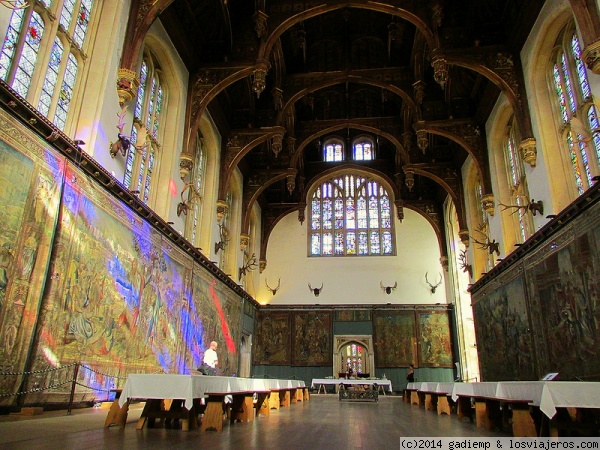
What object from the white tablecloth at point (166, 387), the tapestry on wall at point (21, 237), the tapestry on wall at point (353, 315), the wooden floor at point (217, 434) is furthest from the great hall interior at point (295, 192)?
the white tablecloth at point (166, 387)

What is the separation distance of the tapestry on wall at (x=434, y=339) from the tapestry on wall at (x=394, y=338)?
1.29 ft

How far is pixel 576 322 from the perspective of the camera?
9898 millimetres

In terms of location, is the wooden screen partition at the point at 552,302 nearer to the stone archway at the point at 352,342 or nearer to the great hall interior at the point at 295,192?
the great hall interior at the point at 295,192

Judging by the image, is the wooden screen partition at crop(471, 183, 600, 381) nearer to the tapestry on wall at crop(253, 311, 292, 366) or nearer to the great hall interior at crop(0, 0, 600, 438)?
the great hall interior at crop(0, 0, 600, 438)

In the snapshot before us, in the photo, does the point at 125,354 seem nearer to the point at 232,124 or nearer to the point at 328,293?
the point at 232,124

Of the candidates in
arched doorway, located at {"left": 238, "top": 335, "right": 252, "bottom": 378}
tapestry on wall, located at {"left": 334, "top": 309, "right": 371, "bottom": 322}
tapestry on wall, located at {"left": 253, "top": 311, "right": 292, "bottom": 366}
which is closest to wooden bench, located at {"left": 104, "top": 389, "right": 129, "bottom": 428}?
arched doorway, located at {"left": 238, "top": 335, "right": 252, "bottom": 378}

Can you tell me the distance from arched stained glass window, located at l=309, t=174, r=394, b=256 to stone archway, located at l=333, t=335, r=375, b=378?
171 inches

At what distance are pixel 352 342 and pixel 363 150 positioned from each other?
33.0ft

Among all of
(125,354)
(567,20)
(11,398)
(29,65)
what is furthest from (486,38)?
(11,398)

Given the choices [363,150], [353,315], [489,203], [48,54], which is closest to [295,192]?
[363,150]

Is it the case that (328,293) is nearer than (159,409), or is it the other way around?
(159,409)

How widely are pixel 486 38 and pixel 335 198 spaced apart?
1282 centimetres

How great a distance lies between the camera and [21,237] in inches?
271

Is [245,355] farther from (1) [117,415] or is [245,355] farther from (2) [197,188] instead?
Answer: (1) [117,415]
